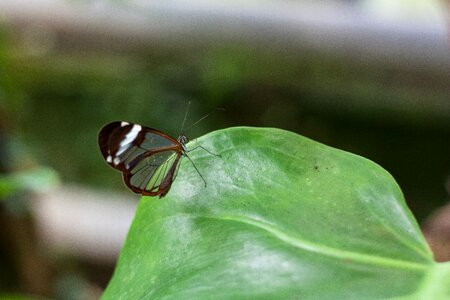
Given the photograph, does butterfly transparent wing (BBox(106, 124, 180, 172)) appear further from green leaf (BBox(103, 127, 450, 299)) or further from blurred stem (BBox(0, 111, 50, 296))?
blurred stem (BBox(0, 111, 50, 296))

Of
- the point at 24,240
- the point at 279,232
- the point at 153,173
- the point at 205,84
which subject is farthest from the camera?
the point at 205,84

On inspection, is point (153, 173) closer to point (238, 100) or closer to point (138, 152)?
point (138, 152)

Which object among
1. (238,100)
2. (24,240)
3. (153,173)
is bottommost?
(24,240)

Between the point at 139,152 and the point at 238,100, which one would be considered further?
the point at 238,100

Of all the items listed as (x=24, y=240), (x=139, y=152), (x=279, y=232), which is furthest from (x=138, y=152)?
(x=24, y=240)

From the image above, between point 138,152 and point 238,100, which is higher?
point 138,152

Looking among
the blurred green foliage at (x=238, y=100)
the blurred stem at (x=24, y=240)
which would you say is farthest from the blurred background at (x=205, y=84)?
the blurred stem at (x=24, y=240)
